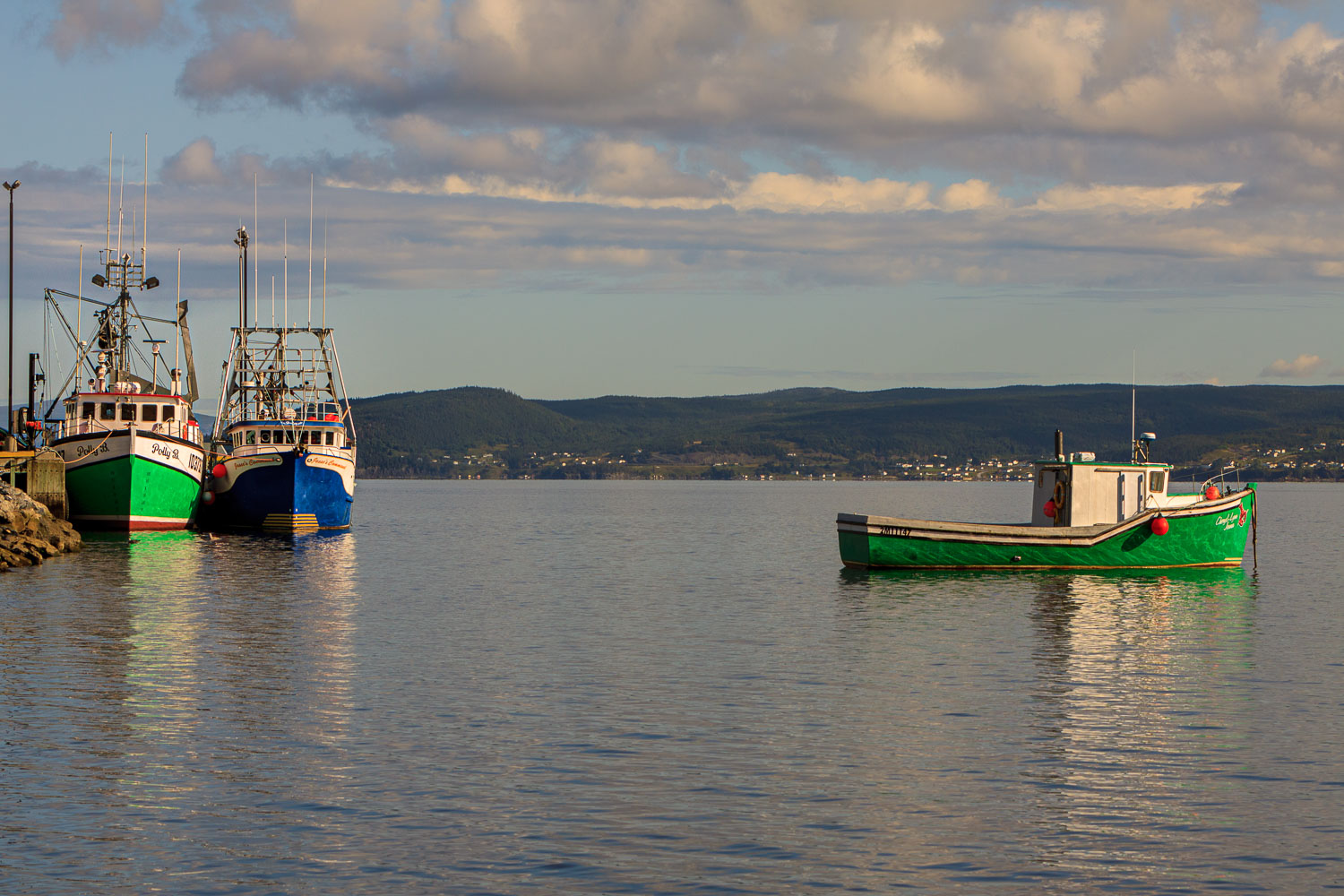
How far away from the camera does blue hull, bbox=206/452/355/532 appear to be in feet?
249

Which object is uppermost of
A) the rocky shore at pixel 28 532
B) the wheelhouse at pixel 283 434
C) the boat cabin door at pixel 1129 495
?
the wheelhouse at pixel 283 434

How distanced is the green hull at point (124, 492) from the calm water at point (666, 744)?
2428 cm

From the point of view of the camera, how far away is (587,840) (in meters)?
15.5

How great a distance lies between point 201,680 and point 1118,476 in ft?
117

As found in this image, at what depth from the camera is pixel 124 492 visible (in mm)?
69250

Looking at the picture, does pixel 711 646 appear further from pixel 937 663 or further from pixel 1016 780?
pixel 1016 780

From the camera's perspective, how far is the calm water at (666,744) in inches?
582

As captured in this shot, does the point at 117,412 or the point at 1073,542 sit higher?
the point at 117,412

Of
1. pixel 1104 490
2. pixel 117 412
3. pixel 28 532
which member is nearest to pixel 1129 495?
pixel 1104 490

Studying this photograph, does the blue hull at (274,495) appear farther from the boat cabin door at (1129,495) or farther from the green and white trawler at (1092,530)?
the boat cabin door at (1129,495)

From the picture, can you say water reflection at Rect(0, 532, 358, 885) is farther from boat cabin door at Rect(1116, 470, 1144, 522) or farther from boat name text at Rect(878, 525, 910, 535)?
boat cabin door at Rect(1116, 470, 1144, 522)

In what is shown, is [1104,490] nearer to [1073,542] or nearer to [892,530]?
[1073,542]

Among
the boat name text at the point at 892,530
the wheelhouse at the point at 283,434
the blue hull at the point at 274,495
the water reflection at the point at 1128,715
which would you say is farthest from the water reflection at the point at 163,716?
the wheelhouse at the point at 283,434

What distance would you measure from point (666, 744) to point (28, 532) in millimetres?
45233
